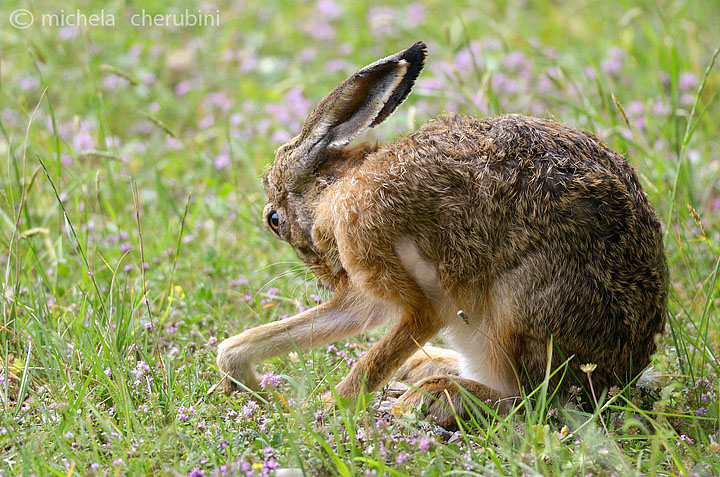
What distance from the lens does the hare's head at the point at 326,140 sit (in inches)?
175

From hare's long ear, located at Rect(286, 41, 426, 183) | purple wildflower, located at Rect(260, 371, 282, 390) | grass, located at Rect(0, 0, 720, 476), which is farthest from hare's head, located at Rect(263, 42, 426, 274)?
purple wildflower, located at Rect(260, 371, 282, 390)

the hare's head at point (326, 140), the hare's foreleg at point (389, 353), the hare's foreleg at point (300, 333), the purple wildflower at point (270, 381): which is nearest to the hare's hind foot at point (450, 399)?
the hare's foreleg at point (389, 353)

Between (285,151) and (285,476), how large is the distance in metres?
1.97

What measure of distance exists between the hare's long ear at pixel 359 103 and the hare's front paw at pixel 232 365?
1.00m

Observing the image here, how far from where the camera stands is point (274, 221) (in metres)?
4.89

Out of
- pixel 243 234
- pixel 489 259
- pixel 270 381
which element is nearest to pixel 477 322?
pixel 489 259

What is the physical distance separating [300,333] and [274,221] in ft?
2.44

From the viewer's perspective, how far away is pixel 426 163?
4172 mm

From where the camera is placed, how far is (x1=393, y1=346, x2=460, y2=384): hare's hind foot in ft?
15.6

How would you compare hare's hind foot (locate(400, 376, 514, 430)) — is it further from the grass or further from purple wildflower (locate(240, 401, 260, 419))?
purple wildflower (locate(240, 401, 260, 419))

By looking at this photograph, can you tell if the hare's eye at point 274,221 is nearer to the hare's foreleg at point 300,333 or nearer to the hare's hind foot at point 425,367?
the hare's foreleg at point 300,333

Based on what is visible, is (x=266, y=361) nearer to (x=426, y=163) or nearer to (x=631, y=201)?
(x=426, y=163)

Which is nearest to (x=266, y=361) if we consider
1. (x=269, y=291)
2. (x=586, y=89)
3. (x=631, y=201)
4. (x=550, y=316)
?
(x=269, y=291)

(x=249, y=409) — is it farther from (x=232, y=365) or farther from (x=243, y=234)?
(x=243, y=234)
